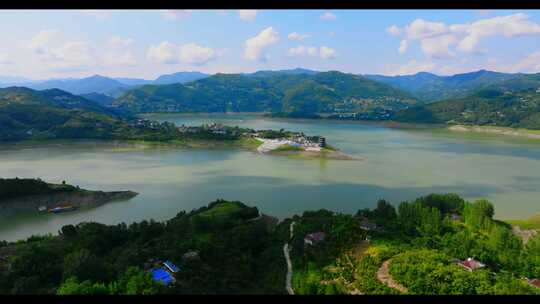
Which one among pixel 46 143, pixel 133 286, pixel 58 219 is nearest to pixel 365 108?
pixel 46 143

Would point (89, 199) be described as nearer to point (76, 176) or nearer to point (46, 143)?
point (76, 176)

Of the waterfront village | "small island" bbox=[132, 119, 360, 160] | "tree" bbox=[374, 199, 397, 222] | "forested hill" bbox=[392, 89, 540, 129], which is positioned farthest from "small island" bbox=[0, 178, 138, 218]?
"forested hill" bbox=[392, 89, 540, 129]

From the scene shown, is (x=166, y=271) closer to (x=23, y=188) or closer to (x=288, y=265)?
(x=288, y=265)

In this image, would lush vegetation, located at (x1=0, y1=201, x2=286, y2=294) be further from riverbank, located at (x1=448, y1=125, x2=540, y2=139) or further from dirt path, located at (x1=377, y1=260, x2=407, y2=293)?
riverbank, located at (x1=448, y1=125, x2=540, y2=139)

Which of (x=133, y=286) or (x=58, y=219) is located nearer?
(x=133, y=286)

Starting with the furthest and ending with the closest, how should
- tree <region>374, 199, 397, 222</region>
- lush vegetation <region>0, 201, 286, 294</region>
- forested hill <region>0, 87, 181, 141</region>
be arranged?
forested hill <region>0, 87, 181, 141</region> → tree <region>374, 199, 397, 222</region> → lush vegetation <region>0, 201, 286, 294</region>
